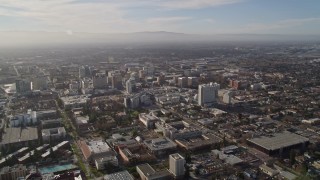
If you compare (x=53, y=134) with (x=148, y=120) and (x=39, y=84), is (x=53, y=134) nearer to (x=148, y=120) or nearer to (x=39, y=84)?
(x=148, y=120)

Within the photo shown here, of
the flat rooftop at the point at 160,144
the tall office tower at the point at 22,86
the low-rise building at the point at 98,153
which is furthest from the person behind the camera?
the tall office tower at the point at 22,86

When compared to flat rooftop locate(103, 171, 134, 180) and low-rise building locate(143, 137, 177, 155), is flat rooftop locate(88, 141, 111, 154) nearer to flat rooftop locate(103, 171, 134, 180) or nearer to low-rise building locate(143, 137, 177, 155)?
low-rise building locate(143, 137, 177, 155)

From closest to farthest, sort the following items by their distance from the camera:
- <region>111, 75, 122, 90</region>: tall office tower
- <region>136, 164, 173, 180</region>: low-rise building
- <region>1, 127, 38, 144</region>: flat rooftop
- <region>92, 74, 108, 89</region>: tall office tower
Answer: <region>136, 164, 173, 180</region>: low-rise building < <region>1, 127, 38, 144</region>: flat rooftop < <region>92, 74, 108, 89</region>: tall office tower < <region>111, 75, 122, 90</region>: tall office tower

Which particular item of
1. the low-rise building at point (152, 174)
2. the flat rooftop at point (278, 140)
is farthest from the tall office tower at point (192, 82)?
the low-rise building at point (152, 174)

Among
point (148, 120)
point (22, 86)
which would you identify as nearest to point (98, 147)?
point (148, 120)

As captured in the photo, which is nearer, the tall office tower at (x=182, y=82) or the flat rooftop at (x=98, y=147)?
the flat rooftop at (x=98, y=147)

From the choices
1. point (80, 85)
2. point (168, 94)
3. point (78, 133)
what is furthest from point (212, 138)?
point (80, 85)

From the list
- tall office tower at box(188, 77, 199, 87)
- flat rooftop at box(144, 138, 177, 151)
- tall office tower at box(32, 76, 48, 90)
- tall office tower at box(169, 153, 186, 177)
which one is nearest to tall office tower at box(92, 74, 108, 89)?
tall office tower at box(32, 76, 48, 90)

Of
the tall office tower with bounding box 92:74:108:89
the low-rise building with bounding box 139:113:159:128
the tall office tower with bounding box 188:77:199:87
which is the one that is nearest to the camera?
the low-rise building with bounding box 139:113:159:128

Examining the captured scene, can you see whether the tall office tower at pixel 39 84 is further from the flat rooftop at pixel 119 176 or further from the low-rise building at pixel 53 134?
the flat rooftop at pixel 119 176
